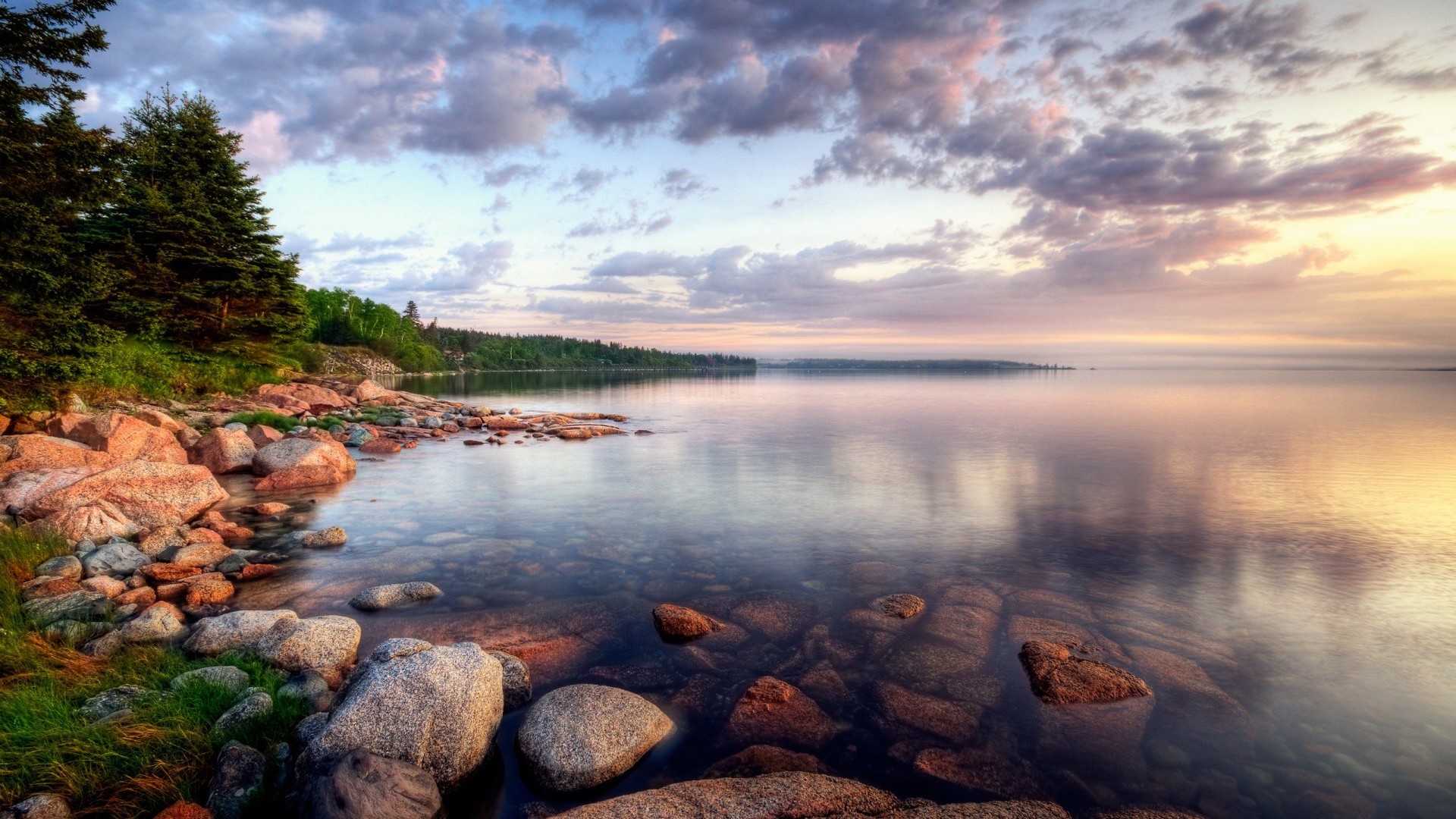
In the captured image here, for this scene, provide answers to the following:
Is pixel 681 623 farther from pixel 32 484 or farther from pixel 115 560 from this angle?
pixel 32 484

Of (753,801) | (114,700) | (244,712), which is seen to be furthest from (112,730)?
(753,801)

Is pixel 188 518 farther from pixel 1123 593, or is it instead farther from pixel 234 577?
pixel 1123 593

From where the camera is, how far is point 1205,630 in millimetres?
9555

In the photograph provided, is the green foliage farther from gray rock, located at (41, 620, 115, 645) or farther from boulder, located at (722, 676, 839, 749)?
boulder, located at (722, 676, 839, 749)

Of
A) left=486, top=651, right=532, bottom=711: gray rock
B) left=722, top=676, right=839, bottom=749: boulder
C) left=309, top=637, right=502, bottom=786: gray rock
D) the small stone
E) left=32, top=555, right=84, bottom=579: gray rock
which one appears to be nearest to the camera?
left=309, top=637, right=502, bottom=786: gray rock

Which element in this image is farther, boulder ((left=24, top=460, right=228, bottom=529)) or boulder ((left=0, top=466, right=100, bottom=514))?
boulder ((left=24, top=460, right=228, bottom=529))

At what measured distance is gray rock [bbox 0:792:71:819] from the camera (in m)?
4.38

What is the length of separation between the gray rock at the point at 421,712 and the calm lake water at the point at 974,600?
16.9 inches

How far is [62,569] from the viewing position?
30.5ft

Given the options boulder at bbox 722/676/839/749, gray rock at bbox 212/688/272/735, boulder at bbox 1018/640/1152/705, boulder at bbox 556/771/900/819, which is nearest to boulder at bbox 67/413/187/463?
Answer: gray rock at bbox 212/688/272/735

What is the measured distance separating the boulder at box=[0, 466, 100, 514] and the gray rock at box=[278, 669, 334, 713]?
31.4 ft

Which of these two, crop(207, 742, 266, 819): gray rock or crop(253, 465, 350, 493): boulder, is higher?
crop(207, 742, 266, 819): gray rock

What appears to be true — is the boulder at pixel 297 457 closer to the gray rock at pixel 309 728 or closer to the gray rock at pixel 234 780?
→ the gray rock at pixel 309 728

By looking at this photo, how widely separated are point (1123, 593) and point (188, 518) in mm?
18633
